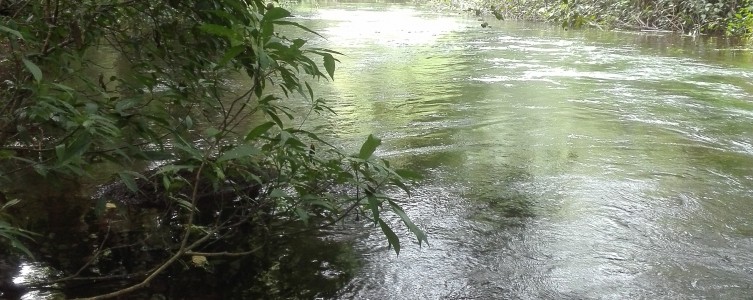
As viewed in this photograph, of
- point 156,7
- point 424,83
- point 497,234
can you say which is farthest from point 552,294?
point 424,83

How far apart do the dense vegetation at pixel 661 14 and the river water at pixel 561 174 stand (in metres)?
3.12

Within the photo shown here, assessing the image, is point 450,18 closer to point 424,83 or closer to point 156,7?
point 424,83

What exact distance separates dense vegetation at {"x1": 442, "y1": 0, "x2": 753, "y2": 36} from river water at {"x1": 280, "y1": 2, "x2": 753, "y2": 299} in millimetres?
3118

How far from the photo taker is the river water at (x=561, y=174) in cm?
252

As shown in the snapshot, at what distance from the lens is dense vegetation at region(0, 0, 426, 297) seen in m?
1.65

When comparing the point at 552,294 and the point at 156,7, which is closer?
the point at 156,7

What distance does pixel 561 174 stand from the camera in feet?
12.5

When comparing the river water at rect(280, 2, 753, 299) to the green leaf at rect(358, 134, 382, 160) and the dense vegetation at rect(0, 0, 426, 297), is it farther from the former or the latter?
the green leaf at rect(358, 134, 382, 160)

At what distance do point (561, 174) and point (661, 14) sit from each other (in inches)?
434

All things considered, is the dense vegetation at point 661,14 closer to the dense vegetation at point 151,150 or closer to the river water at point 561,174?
the river water at point 561,174

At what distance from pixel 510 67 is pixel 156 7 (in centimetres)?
653

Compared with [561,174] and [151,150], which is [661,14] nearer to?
[561,174]

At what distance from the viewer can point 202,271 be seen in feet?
8.23

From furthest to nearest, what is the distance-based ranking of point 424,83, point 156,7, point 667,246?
point 424,83
point 667,246
point 156,7
